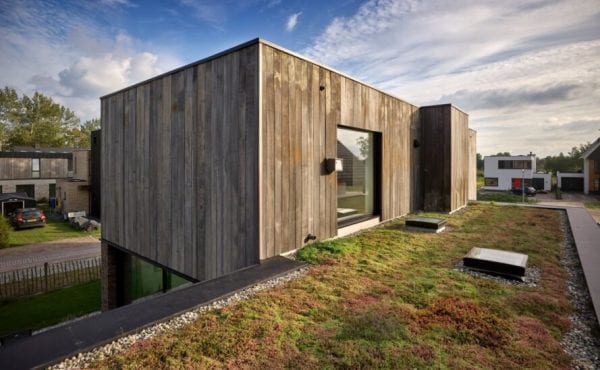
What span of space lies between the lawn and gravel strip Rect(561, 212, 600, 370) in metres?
0.07

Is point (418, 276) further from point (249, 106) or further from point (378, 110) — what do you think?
point (378, 110)

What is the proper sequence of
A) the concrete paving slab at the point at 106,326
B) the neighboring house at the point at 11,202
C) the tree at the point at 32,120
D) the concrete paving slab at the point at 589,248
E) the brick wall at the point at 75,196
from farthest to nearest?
the tree at the point at 32,120, the brick wall at the point at 75,196, the neighboring house at the point at 11,202, the concrete paving slab at the point at 589,248, the concrete paving slab at the point at 106,326

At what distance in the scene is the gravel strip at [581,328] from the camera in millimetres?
2101

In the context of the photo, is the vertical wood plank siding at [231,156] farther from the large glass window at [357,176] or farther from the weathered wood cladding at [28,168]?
the weathered wood cladding at [28,168]

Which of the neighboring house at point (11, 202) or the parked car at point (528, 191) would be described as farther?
the parked car at point (528, 191)

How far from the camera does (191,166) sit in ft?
16.9

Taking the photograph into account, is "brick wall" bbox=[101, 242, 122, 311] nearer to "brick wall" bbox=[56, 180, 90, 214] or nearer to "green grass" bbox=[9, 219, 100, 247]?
"green grass" bbox=[9, 219, 100, 247]

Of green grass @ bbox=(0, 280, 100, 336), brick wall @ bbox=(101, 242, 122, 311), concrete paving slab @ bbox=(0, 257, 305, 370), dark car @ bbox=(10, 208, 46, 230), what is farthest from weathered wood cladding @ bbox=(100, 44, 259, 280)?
dark car @ bbox=(10, 208, 46, 230)

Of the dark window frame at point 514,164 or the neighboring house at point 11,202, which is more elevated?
the dark window frame at point 514,164

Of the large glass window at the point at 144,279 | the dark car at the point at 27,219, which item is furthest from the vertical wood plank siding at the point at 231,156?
the dark car at the point at 27,219

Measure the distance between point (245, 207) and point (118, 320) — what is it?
7.15 feet

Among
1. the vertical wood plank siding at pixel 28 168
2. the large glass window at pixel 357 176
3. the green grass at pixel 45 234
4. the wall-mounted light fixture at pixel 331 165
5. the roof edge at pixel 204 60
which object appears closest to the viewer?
the roof edge at pixel 204 60

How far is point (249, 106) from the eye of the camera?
423cm

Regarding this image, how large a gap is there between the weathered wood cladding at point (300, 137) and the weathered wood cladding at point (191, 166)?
0.75 feet
